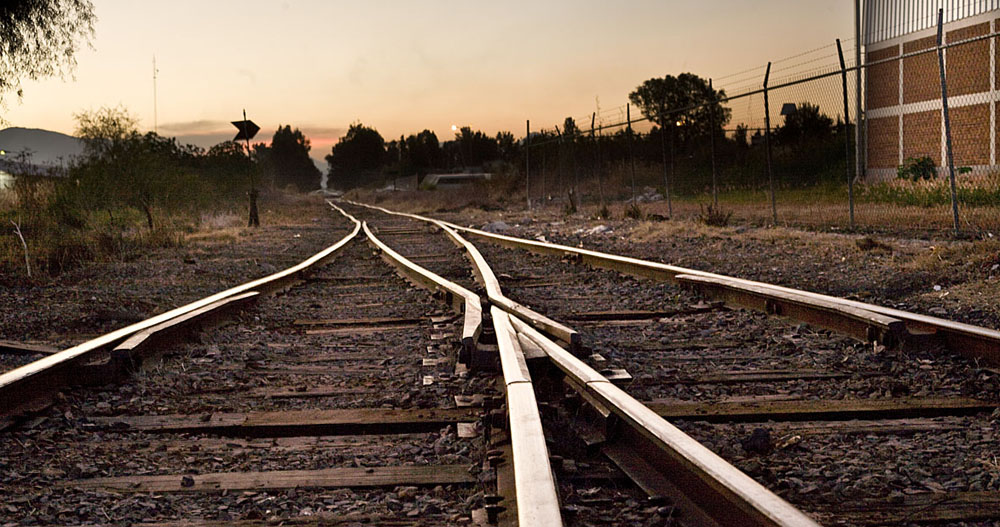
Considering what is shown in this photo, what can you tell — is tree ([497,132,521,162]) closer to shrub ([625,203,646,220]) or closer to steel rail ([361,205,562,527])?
shrub ([625,203,646,220])

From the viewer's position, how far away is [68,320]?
6.57 metres

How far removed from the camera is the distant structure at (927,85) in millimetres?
22234

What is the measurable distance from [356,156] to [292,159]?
23661 mm

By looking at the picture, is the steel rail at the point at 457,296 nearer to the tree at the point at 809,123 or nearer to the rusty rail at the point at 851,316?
the rusty rail at the point at 851,316

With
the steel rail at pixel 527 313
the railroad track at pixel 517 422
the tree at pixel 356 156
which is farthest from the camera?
the tree at pixel 356 156

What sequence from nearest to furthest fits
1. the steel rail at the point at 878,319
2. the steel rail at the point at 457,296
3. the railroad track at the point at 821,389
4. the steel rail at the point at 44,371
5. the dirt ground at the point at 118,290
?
1. the railroad track at the point at 821,389
2. the steel rail at the point at 44,371
3. the steel rail at the point at 878,319
4. the steel rail at the point at 457,296
5. the dirt ground at the point at 118,290

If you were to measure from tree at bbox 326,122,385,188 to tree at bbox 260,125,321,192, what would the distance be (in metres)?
10.7

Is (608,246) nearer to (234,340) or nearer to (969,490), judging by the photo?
(234,340)

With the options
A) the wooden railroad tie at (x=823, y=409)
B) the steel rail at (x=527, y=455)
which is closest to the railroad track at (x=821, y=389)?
the wooden railroad tie at (x=823, y=409)

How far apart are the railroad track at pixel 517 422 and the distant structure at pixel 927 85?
1889 centimetres

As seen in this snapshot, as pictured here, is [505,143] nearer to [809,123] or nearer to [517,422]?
[809,123]

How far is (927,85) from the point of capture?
24.0 m

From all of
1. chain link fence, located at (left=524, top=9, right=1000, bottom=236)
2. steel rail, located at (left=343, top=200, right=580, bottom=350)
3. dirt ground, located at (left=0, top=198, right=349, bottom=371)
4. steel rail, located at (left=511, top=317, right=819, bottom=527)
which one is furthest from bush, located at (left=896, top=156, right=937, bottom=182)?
steel rail, located at (left=511, top=317, right=819, bottom=527)

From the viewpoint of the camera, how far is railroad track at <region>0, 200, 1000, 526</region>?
2.41 metres
